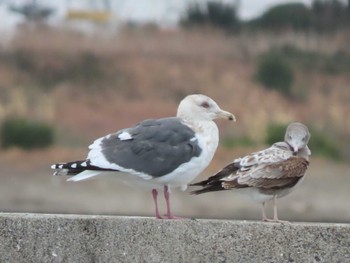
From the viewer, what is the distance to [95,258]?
6.11 meters

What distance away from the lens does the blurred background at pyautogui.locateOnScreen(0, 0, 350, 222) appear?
2525cm

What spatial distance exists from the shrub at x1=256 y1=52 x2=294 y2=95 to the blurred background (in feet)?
0.13

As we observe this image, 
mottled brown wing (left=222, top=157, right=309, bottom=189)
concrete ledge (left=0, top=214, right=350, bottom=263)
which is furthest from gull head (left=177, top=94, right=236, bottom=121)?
concrete ledge (left=0, top=214, right=350, bottom=263)

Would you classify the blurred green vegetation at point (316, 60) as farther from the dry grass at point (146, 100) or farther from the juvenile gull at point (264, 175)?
the juvenile gull at point (264, 175)

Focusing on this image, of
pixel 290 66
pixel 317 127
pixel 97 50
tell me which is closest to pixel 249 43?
pixel 290 66

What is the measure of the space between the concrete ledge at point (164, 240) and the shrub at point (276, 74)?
26.5m

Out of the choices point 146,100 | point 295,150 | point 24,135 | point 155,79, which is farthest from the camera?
point 155,79

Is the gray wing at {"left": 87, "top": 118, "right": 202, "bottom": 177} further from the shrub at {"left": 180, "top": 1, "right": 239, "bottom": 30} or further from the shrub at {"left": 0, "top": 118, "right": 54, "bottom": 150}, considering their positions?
the shrub at {"left": 180, "top": 1, "right": 239, "bottom": 30}

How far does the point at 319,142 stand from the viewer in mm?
28562

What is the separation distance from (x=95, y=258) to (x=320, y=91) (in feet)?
89.5

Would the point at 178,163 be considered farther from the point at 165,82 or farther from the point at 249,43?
the point at 249,43

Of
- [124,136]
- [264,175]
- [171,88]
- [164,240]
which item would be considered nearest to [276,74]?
[171,88]

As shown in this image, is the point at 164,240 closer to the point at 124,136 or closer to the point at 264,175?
the point at 264,175

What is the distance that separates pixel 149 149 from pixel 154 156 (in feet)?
0.14
